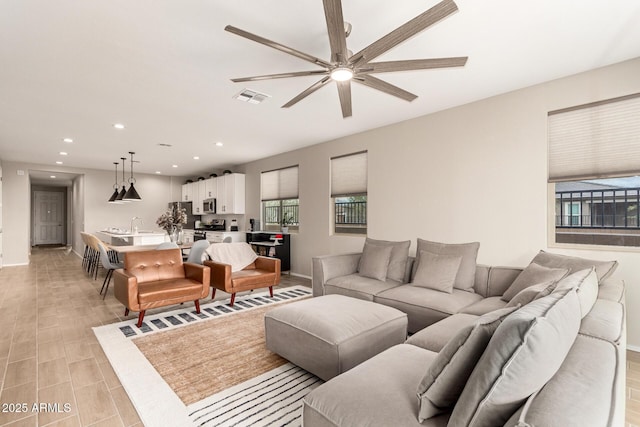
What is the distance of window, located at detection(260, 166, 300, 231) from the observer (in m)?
6.31

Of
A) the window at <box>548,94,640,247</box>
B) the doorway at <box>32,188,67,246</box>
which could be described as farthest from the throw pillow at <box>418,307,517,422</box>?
the doorway at <box>32,188,67,246</box>

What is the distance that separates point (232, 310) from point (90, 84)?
2942mm

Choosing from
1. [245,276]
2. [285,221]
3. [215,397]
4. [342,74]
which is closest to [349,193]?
[285,221]

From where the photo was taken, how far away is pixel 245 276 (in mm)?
4070

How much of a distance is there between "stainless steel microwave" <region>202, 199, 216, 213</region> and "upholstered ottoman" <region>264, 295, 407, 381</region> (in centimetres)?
606

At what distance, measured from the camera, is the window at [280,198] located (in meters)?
6.31

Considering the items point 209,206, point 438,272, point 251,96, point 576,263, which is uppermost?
point 251,96

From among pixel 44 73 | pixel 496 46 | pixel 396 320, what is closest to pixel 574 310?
pixel 396 320

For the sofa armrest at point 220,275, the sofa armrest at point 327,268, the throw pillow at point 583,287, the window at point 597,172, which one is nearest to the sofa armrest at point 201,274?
the sofa armrest at point 220,275

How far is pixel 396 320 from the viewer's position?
2453 millimetres

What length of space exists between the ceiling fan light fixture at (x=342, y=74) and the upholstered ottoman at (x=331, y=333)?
1758 mm

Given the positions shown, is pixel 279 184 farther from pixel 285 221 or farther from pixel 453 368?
pixel 453 368

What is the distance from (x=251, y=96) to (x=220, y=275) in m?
2.28

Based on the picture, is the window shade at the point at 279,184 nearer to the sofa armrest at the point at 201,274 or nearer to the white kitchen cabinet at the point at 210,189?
the white kitchen cabinet at the point at 210,189
